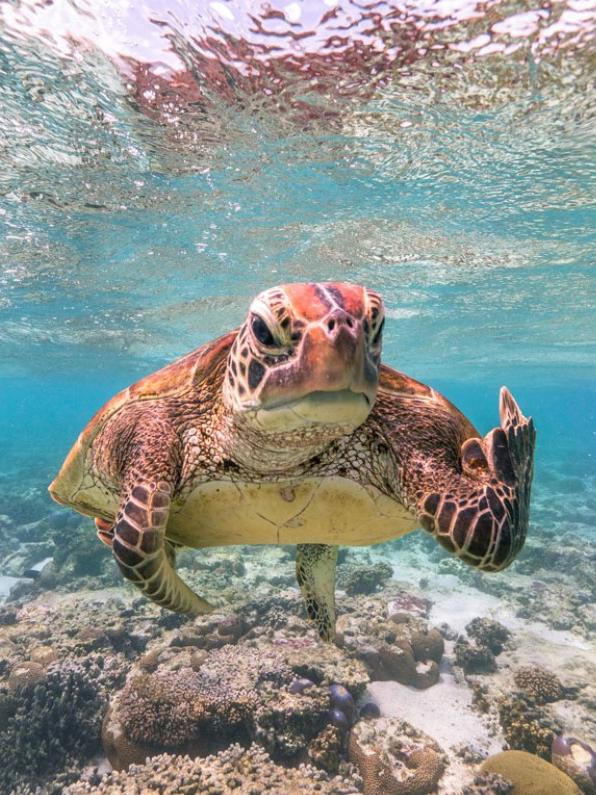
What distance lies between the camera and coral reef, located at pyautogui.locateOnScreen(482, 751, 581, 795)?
4535 millimetres

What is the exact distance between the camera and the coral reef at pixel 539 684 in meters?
6.21

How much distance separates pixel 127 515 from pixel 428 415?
180 cm

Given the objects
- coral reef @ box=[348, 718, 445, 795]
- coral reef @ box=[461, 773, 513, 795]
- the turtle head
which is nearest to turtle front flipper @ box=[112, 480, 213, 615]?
the turtle head

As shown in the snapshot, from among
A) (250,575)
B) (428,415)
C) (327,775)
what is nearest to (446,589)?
(250,575)

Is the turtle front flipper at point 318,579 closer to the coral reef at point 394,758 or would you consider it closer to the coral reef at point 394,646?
the coral reef at point 394,758

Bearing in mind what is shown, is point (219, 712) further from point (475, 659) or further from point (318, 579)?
point (475, 659)

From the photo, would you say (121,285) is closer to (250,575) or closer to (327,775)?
(250,575)

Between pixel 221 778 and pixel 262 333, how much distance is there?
462 centimetres

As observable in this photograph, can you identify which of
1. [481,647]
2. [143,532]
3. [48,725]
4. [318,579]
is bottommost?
[48,725]

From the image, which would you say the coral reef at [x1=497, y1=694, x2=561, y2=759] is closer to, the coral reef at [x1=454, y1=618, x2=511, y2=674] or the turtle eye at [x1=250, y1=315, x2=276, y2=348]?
the coral reef at [x1=454, y1=618, x2=511, y2=674]

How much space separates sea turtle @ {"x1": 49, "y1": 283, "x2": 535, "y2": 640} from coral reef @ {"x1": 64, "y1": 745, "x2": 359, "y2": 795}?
8.00 feet

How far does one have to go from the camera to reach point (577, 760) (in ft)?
16.2

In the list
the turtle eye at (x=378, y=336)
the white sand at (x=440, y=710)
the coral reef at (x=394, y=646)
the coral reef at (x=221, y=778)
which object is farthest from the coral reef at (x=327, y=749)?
the turtle eye at (x=378, y=336)

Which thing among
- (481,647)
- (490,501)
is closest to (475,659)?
(481,647)
